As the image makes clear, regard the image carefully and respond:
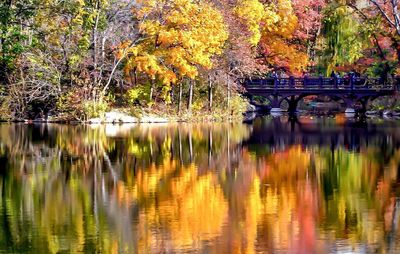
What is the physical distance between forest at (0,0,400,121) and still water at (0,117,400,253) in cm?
1033

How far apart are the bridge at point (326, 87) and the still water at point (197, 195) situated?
22557mm

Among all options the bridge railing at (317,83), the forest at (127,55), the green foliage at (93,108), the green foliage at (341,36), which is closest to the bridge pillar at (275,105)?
the bridge railing at (317,83)

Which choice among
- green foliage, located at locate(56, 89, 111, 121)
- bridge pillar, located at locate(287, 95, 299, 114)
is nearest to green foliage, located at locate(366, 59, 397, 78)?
bridge pillar, located at locate(287, 95, 299, 114)

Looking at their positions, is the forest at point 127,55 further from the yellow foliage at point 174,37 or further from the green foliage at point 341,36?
the green foliage at point 341,36

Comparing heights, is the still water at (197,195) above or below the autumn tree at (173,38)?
below

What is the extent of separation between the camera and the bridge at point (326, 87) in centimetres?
5238

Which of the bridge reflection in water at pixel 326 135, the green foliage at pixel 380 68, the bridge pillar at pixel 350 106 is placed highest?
the green foliage at pixel 380 68

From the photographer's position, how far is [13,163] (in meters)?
21.8

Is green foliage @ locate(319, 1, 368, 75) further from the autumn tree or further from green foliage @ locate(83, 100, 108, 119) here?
green foliage @ locate(83, 100, 108, 119)

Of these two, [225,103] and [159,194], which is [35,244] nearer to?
[159,194]

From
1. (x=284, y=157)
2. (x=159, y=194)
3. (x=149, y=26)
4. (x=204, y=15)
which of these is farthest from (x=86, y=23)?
(x=159, y=194)

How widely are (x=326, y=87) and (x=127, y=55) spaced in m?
17.4

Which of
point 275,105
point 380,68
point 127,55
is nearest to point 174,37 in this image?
point 127,55

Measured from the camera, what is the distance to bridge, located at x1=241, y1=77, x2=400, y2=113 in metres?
52.4
